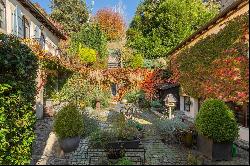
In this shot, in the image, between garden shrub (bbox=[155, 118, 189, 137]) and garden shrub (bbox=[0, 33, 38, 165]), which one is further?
garden shrub (bbox=[155, 118, 189, 137])

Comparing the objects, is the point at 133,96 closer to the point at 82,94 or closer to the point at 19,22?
the point at 82,94

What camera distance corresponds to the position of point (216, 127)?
808 cm

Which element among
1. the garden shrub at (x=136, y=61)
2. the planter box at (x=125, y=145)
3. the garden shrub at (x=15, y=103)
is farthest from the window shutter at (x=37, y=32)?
the garden shrub at (x=136, y=61)

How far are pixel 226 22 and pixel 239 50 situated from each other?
3164 millimetres

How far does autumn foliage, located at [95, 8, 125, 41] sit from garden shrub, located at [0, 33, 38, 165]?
35.8 metres

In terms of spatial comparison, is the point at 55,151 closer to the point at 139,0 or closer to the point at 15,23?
the point at 15,23

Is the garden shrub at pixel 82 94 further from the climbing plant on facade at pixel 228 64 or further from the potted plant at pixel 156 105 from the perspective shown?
the climbing plant on facade at pixel 228 64

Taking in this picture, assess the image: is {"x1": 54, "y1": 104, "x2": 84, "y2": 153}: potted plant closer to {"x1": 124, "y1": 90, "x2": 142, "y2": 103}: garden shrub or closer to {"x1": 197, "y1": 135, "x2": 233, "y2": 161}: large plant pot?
{"x1": 197, "y1": 135, "x2": 233, "y2": 161}: large plant pot

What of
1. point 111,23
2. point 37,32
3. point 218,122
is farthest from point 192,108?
point 111,23

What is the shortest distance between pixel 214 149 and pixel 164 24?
2618 cm

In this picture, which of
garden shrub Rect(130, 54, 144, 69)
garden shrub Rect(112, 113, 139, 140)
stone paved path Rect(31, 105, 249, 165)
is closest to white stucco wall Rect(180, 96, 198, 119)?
stone paved path Rect(31, 105, 249, 165)

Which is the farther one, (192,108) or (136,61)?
(136,61)

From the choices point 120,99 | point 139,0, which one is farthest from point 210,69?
point 139,0

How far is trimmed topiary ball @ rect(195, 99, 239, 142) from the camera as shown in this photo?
7879 mm
